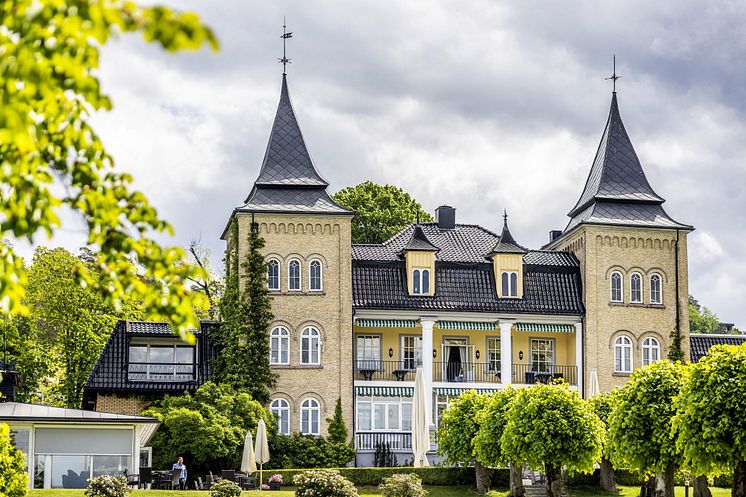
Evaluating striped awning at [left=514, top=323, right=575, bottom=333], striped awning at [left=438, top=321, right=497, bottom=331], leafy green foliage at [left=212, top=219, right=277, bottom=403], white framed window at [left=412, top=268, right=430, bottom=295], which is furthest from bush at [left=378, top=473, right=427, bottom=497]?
striped awning at [left=514, top=323, right=575, bottom=333]

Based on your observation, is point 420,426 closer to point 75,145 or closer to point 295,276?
point 295,276

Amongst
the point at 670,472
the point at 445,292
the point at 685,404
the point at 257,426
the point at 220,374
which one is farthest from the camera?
Result: the point at 445,292

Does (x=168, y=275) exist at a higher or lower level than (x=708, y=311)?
lower

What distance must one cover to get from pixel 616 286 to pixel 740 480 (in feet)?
79.7

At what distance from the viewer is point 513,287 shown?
4675cm

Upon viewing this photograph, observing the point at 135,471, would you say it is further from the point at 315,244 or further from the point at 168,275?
the point at 168,275

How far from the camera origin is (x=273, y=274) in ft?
144

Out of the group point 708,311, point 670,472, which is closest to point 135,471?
point 670,472

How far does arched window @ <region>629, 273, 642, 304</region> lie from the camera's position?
4656 centimetres

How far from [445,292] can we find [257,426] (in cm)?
1021

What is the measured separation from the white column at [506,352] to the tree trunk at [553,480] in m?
14.2

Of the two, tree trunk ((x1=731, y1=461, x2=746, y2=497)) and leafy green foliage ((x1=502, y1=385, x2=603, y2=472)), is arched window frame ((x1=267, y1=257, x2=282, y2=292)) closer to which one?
leafy green foliage ((x1=502, y1=385, x2=603, y2=472))

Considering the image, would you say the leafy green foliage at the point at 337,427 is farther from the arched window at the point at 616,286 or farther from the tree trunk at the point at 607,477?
the arched window at the point at 616,286

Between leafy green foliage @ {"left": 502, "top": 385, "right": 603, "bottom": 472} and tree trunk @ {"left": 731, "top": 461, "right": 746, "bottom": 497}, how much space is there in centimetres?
782
